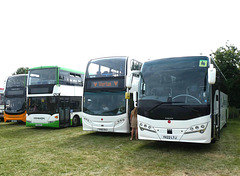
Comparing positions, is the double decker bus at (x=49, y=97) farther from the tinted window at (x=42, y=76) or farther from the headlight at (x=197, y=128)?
the headlight at (x=197, y=128)

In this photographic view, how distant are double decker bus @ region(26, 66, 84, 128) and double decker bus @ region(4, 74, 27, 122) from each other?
3256 mm

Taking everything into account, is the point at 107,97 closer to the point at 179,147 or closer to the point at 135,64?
the point at 135,64

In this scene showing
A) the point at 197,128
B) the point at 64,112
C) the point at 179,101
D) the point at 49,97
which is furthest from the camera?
the point at 64,112

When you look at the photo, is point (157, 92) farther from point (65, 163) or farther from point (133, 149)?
point (65, 163)

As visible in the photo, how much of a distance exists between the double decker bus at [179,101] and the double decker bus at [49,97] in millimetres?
8213

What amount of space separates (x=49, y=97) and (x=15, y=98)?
5.07 m

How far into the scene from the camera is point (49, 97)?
1569cm

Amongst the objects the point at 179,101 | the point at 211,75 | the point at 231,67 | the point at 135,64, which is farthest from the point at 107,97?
the point at 231,67

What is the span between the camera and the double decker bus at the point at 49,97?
15.6 metres

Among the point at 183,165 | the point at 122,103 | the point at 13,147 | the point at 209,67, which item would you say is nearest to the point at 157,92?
the point at 209,67

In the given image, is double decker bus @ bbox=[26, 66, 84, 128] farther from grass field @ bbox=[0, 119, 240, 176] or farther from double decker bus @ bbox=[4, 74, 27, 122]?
grass field @ bbox=[0, 119, 240, 176]

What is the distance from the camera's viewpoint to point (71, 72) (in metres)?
17.1

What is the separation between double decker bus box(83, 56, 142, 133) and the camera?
38.7 feet

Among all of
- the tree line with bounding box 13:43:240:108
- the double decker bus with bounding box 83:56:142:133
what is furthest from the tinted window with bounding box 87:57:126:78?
the tree line with bounding box 13:43:240:108
